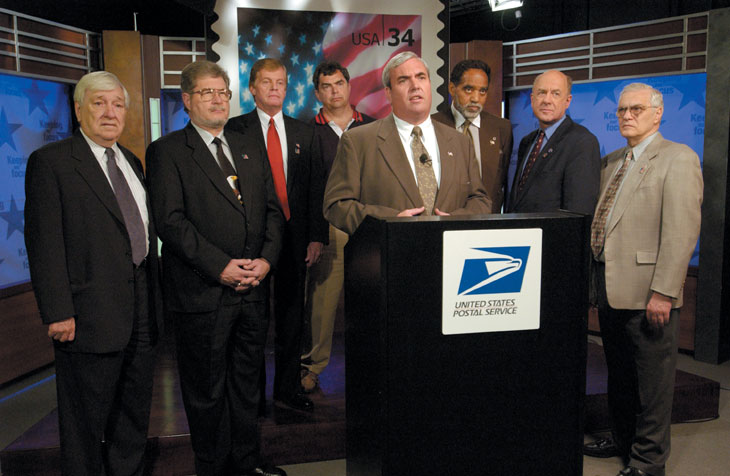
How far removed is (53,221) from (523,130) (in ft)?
16.2

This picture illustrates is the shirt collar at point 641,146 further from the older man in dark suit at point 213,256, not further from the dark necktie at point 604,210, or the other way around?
the older man in dark suit at point 213,256

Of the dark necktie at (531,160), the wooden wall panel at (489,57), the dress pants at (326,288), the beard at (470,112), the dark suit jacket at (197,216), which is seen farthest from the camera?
the wooden wall panel at (489,57)

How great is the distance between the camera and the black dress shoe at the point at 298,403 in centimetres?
312

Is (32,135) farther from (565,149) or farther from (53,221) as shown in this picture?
(565,149)

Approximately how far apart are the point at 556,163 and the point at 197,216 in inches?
69.6

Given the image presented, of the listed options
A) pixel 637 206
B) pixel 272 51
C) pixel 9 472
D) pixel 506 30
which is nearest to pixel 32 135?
pixel 272 51

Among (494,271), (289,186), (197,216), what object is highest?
(289,186)

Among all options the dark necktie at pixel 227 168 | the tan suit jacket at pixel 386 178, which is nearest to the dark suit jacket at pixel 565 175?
the tan suit jacket at pixel 386 178

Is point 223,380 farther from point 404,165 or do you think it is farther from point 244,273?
point 404,165

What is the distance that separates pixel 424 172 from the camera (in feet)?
7.27

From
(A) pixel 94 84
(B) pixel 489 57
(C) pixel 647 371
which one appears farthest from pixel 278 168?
(B) pixel 489 57

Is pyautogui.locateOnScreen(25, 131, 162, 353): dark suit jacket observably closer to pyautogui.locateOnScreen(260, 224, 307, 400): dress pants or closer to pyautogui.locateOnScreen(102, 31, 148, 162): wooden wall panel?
pyautogui.locateOnScreen(260, 224, 307, 400): dress pants

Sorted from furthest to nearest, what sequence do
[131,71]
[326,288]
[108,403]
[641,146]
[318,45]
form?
[131,71]
[318,45]
[326,288]
[641,146]
[108,403]

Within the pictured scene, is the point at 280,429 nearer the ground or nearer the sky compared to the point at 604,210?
nearer the ground
